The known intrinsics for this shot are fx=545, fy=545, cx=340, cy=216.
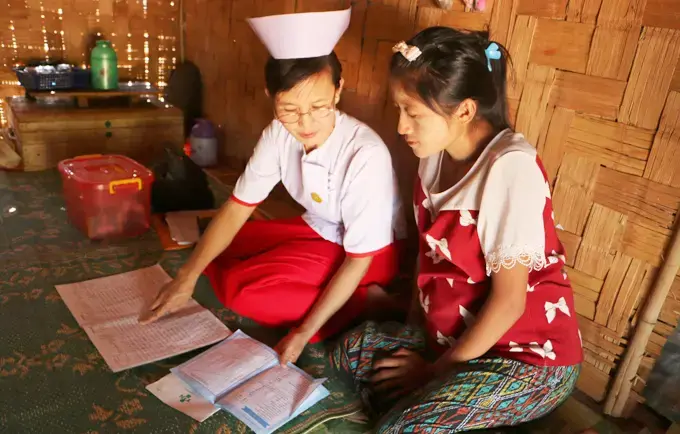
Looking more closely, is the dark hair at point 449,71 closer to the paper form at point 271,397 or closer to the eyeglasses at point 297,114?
the eyeglasses at point 297,114

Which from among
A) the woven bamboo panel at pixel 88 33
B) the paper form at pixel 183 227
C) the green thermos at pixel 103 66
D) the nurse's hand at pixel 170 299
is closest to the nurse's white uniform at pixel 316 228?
the nurse's hand at pixel 170 299

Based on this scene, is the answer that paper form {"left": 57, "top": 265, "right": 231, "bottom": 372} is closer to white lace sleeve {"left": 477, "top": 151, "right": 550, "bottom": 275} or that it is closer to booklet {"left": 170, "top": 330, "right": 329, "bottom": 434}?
booklet {"left": 170, "top": 330, "right": 329, "bottom": 434}

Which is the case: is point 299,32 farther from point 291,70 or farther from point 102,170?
point 102,170

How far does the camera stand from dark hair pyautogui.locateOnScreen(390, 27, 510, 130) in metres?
1.03

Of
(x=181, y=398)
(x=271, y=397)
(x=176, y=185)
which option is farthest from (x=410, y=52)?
(x=176, y=185)

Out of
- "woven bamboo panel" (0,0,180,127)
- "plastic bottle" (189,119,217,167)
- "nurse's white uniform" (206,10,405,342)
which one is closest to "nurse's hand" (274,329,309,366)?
"nurse's white uniform" (206,10,405,342)

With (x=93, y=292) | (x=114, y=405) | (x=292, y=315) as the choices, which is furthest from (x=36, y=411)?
(x=292, y=315)

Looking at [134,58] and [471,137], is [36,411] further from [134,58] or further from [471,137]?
[134,58]

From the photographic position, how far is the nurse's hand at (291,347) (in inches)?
49.5

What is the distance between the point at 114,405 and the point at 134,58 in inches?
88.8

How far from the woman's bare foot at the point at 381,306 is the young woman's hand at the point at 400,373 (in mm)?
257

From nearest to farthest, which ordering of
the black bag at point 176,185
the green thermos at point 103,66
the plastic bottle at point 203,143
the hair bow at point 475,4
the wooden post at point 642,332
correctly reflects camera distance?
the wooden post at point 642,332 → the hair bow at point 475,4 → the black bag at point 176,185 → the green thermos at point 103,66 → the plastic bottle at point 203,143

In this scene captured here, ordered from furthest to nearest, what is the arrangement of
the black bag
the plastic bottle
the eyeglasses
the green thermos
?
the plastic bottle, the green thermos, the black bag, the eyeglasses

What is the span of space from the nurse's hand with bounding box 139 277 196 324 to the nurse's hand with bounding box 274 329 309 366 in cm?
32
